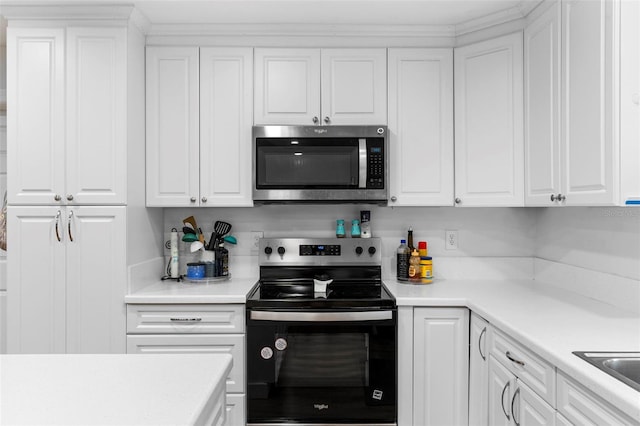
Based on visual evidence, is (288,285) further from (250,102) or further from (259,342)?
(250,102)

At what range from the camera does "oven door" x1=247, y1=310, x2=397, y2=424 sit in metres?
2.18

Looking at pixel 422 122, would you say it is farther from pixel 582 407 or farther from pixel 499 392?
pixel 582 407

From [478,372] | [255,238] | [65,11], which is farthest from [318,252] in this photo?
[65,11]

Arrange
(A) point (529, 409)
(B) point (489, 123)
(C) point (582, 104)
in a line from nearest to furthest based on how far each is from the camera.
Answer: (A) point (529, 409), (C) point (582, 104), (B) point (489, 123)

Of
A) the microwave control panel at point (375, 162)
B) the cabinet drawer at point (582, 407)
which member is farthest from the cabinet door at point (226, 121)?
the cabinet drawer at point (582, 407)

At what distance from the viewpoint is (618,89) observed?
5.09 feet

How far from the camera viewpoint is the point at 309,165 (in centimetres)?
249

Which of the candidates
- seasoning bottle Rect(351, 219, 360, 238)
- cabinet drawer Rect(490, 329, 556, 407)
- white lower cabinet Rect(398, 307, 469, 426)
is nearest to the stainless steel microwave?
Answer: seasoning bottle Rect(351, 219, 360, 238)

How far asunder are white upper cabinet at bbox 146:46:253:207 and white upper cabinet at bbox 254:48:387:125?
155 millimetres

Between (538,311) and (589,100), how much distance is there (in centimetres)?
89

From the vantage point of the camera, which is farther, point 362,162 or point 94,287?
point 362,162

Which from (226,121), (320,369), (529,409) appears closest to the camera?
(529,409)

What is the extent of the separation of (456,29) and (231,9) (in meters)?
1.29

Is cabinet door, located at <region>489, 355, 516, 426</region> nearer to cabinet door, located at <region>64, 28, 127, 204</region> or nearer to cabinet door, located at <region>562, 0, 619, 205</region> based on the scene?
cabinet door, located at <region>562, 0, 619, 205</region>
